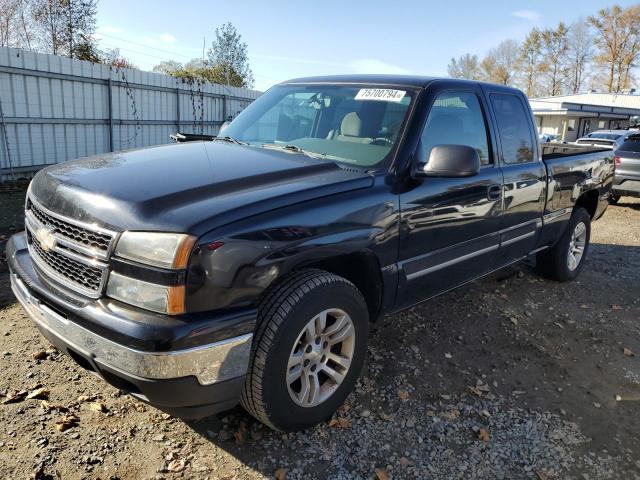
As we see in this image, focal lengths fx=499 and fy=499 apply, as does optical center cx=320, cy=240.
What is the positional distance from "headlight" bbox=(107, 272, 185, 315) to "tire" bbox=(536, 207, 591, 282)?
447 centimetres

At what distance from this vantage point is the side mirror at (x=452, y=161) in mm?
2947

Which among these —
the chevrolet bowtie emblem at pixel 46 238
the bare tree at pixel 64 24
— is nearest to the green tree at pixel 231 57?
the bare tree at pixel 64 24

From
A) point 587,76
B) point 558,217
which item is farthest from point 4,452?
point 587,76

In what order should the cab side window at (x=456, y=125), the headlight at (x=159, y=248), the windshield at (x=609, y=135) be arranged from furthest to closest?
the windshield at (x=609, y=135) → the cab side window at (x=456, y=125) → the headlight at (x=159, y=248)

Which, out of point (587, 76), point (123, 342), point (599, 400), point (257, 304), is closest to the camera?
point (123, 342)

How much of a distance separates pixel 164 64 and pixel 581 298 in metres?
32.4

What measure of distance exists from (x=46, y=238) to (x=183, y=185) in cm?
77

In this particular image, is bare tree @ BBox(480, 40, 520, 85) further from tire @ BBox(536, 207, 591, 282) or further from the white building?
tire @ BBox(536, 207, 591, 282)

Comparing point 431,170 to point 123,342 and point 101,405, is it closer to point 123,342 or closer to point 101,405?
point 123,342

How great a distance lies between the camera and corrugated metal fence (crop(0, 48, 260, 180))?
8.73 meters

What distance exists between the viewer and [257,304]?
2.32 meters

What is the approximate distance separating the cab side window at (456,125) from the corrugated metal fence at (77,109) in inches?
319

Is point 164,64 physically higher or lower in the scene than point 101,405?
higher

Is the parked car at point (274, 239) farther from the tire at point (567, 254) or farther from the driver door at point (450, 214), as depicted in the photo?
the tire at point (567, 254)
